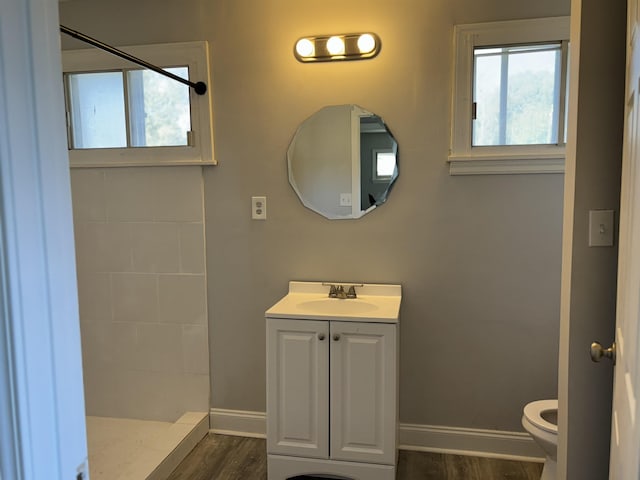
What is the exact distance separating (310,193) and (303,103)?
0.46 metres

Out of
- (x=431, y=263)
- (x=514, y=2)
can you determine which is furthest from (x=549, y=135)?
(x=431, y=263)

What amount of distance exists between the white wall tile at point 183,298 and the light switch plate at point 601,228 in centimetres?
194

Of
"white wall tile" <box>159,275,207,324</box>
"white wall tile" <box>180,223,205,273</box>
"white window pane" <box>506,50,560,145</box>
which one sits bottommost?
"white wall tile" <box>159,275,207,324</box>

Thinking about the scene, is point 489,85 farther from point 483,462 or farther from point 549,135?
point 483,462

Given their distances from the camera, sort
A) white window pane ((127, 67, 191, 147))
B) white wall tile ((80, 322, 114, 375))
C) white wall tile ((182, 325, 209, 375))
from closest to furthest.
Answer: white window pane ((127, 67, 191, 147)) < white wall tile ((182, 325, 209, 375)) < white wall tile ((80, 322, 114, 375))

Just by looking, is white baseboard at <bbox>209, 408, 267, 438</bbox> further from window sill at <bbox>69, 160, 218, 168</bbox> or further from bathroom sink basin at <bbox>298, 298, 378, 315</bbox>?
window sill at <bbox>69, 160, 218, 168</bbox>

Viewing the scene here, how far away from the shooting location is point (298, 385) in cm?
224

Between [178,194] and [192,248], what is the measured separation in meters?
0.30

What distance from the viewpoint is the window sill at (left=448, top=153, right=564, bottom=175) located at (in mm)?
2342

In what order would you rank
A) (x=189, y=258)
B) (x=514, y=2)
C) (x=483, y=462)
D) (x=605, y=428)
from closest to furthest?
(x=605, y=428) → (x=514, y=2) → (x=483, y=462) → (x=189, y=258)

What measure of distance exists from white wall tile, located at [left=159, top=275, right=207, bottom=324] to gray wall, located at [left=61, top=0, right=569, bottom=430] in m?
0.11

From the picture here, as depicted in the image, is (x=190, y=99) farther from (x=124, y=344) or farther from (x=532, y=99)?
(x=532, y=99)

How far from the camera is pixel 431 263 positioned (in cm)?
252

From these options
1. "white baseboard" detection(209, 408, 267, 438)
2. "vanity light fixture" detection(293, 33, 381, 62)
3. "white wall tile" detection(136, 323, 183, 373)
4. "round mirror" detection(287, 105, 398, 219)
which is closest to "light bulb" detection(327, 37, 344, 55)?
"vanity light fixture" detection(293, 33, 381, 62)
